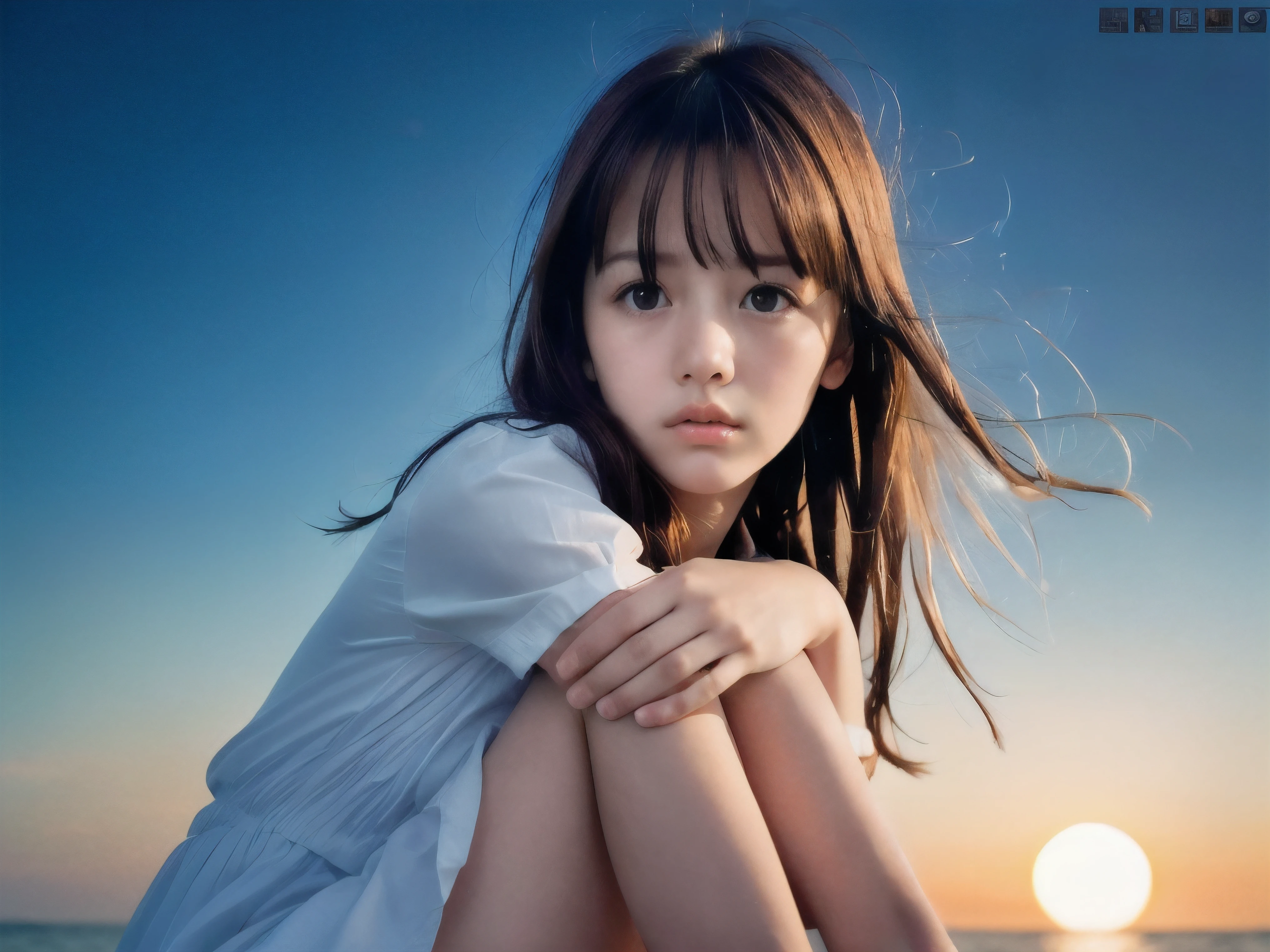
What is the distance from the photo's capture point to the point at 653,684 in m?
0.57

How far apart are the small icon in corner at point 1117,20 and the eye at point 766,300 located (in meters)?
0.74

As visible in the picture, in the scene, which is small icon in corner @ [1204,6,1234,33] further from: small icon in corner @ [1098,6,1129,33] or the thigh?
the thigh

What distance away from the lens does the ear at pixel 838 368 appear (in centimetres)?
96

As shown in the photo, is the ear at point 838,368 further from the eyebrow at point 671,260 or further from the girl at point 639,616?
the eyebrow at point 671,260

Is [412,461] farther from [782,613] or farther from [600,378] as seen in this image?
[782,613]

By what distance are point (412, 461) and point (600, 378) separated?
7.8 inches

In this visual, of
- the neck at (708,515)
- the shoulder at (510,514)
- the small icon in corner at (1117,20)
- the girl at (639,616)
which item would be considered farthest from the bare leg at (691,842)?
the small icon in corner at (1117,20)

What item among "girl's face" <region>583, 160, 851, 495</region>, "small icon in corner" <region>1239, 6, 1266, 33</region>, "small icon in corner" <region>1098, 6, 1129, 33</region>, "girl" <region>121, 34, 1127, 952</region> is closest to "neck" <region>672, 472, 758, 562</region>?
"girl" <region>121, 34, 1127, 952</region>

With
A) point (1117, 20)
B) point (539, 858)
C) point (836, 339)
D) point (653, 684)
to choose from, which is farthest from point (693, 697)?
point (1117, 20)

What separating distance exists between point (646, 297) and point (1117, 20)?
85 cm

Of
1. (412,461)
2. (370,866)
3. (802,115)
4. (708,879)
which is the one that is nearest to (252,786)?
(370,866)

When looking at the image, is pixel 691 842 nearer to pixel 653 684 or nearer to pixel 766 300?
pixel 653 684

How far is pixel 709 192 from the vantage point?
0.77 metres

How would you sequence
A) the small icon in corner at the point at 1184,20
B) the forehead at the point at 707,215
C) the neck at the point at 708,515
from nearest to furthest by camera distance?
the forehead at the point at 707,215
the neck at the point at 708,515
the small icon in corner at the point at 1184,20
